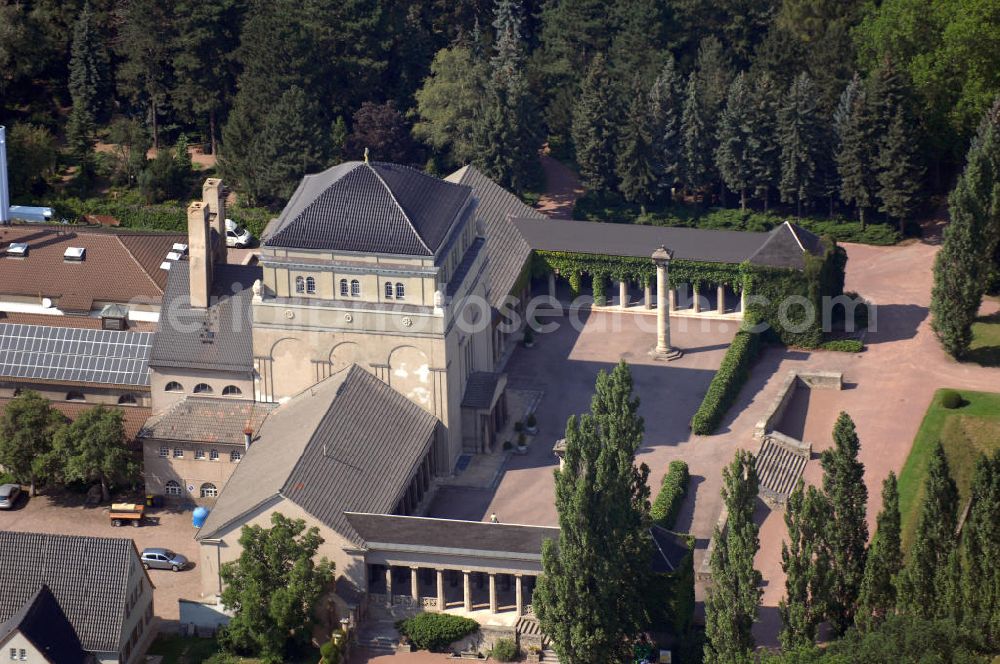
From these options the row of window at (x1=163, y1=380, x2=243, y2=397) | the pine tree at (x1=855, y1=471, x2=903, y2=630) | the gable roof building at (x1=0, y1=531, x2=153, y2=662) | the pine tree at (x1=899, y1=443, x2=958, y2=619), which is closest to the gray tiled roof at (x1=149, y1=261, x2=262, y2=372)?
the row of window at (x1=163, y1=380, x2=243, y2=397)

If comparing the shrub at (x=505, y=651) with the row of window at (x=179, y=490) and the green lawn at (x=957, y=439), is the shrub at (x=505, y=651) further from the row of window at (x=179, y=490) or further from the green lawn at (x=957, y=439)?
the green lawn at (x=957, y=439)

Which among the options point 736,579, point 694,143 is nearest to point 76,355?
point 736,579

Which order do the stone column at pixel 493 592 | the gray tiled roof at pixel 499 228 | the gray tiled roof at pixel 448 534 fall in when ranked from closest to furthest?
the gray tiled roof at pixel 448 534
the stone column at pixel 493 592
the gray tiled roof at pixel 499 228

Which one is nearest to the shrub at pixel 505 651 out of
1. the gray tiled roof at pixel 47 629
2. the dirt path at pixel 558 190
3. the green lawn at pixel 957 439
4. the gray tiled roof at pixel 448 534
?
the gray tiled roof at pixel 448 534

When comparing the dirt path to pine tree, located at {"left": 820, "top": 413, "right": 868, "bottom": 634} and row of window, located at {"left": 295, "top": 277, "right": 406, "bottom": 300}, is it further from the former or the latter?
pine tree, located at {"left": 820, "top": 413, "right": 868, "bottom": 634}

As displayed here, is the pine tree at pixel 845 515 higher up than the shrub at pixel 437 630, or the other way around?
the pine tree at pixel 845 515

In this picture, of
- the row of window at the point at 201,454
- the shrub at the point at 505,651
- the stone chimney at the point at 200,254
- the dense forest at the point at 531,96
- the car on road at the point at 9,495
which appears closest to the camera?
the shrub at the point at 505,651

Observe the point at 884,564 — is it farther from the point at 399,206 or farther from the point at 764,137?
the point at 764,137
